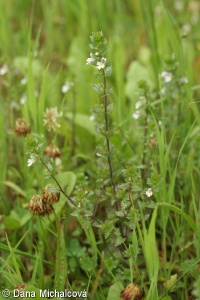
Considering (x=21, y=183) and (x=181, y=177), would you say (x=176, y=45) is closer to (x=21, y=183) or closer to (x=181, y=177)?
(x=181, y=177)

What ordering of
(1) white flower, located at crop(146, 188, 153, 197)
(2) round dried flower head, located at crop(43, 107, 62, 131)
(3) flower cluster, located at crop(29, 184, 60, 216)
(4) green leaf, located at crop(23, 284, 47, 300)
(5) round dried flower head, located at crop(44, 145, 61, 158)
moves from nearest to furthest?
1. (4) green leaf, located at crop(23, 284, 47, 300)
2. (1) white flower, located at crop(146, 188, 153, 197)
3. (3) flower cluster, located at crop(29, 184, 60, 216)
4. (5) round dried flower head, located at crop(44, 145, 61, 158)
5. (2) round dried flower head, located at crop(43, 107, 62, 131)

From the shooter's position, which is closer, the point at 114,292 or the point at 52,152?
the point at 114,292

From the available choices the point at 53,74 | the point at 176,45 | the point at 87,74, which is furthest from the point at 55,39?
the point at 176,45

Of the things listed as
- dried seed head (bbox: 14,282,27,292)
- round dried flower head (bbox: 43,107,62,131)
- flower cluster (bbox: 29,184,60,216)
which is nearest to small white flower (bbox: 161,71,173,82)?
round dried flower head (bbox: 43,107,62,131)

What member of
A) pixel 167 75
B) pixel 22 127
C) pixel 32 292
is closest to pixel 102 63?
pixel 22 127

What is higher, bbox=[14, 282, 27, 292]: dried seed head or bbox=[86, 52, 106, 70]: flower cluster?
bbox=[86, 52, 106, 70]: flower cluster

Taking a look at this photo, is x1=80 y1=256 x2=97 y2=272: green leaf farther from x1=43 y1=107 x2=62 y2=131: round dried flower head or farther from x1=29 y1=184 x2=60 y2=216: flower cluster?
x1=43 y1=107 x2=62 y2=131: round dried flower head

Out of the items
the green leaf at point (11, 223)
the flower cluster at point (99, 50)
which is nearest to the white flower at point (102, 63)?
the flower cluster at point (99, 50)

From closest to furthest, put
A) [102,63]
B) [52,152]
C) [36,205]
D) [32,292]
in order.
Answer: [32,292] < [102,63] < [36,205] < [52,152]

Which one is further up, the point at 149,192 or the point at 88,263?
the point at 149,192

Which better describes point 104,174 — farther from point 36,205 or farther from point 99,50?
point 99,50
